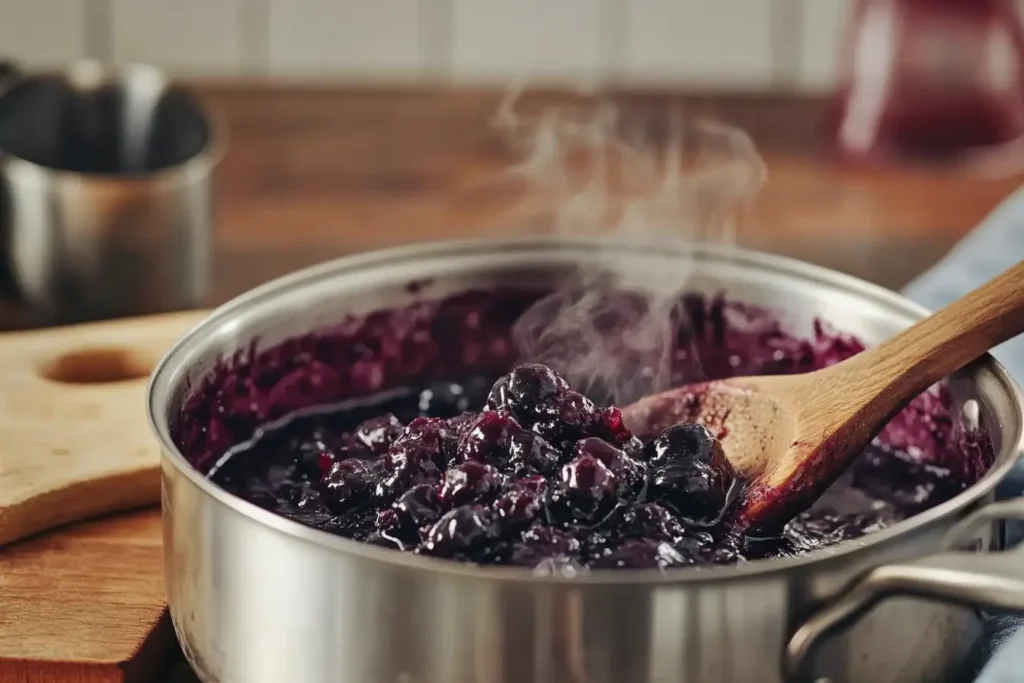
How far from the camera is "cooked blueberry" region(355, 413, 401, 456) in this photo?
1247 mm

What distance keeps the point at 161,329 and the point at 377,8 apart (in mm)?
1337

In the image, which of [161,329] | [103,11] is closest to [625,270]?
[161,329]

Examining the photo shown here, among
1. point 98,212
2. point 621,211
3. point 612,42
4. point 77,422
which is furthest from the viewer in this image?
point 612,42

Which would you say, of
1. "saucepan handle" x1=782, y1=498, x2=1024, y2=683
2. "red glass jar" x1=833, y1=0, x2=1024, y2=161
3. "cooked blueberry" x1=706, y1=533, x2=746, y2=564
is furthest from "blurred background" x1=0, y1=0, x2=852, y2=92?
"saucepan handle" x1=782, y1=498, x2=1024, y2=683

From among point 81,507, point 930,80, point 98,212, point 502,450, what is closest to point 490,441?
point 502,450

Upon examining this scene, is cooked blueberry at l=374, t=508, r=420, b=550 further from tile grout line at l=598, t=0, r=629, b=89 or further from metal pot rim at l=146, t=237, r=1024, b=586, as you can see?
tile grout line at l=598, t=0, r=629, b=89

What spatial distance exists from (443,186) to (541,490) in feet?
4.66

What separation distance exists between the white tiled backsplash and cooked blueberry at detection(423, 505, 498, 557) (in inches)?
76.4

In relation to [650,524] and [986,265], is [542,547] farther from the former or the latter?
[986,265]

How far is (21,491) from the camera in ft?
4.09

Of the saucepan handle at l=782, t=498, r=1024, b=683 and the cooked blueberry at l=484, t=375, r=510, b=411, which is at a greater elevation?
the saucepan handle at l=782, t=498, r=1024, b=683

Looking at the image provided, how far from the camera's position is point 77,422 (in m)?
1.40

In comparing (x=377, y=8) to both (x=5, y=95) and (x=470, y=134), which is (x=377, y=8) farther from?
(x=5, y=95)

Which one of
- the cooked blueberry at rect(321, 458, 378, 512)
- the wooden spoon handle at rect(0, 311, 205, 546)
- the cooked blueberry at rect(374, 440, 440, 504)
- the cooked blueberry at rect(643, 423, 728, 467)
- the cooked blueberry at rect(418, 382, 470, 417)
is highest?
the cooked blueberry at rect(643, 423, 728, 467)
